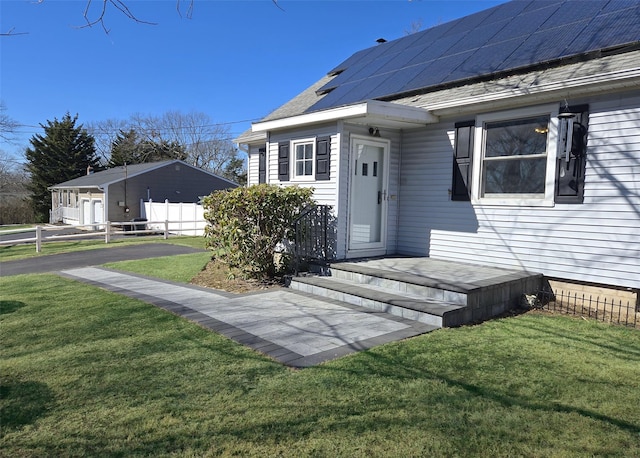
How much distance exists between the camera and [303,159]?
7.90 metres

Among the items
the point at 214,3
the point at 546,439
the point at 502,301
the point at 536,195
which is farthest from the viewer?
the point at 536,195

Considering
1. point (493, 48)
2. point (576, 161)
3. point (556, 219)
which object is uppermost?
point (493, 48)

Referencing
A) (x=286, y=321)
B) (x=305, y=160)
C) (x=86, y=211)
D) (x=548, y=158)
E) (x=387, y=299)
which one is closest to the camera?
(x=286, y=321)

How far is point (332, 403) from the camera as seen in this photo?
2855mm

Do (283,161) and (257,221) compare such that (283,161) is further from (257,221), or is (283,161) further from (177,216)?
(177,216)

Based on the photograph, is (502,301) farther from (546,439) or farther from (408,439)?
(408,439)

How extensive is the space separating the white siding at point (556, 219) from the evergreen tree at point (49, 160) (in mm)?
37893

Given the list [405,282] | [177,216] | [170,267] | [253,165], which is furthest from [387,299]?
[177,216]

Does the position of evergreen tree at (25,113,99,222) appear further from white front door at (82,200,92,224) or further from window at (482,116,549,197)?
window at (482,116,549,197)

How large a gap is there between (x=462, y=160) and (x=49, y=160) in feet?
131

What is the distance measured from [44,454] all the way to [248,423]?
1129mm

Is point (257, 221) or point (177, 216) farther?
point (177, 216)

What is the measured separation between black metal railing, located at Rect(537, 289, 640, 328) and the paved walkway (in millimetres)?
2324

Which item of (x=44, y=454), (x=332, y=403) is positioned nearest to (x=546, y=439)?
(x=332, y=403)
